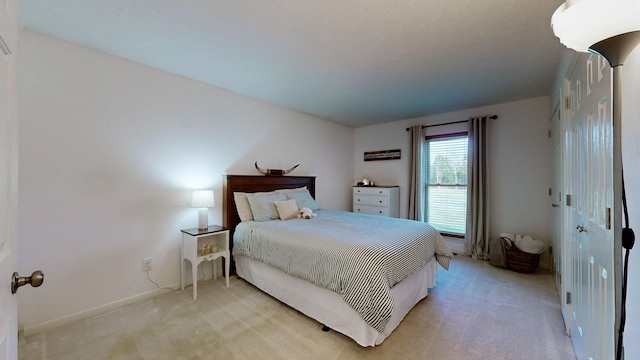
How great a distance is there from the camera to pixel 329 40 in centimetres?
209

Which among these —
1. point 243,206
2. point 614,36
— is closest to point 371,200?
point 243,206

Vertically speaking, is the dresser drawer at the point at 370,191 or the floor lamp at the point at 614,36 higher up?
the floor lamp at the point at 614,36

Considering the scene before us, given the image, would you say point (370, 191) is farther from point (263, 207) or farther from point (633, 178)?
point (633, 178)

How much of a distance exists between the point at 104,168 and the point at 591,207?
361cm

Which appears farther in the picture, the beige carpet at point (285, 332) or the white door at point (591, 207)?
the beige carpet at point (285, 332)

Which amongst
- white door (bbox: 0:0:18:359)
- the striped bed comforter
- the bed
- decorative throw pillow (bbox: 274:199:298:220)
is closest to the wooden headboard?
the bed

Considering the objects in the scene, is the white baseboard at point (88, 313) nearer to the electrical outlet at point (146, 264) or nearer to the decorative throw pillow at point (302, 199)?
the electrical outlet at point (146, 264)

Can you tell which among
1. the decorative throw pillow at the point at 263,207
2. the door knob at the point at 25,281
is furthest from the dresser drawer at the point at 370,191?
the door knob at the point at 25,281

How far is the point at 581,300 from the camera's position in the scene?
1587 mm

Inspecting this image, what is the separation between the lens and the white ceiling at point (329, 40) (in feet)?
5.63

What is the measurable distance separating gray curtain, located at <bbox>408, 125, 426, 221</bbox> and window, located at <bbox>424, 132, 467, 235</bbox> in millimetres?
112

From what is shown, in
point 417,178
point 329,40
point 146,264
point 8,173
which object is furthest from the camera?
point 417,178

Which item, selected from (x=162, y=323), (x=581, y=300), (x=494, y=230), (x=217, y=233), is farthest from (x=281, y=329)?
(x=494, y=230)

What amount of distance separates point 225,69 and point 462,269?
3.84 metres
